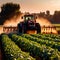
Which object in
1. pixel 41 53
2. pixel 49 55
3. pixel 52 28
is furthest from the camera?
pixel 52 28

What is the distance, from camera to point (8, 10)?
4345 inches

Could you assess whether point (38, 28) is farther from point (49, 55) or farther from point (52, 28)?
point (49, 55)

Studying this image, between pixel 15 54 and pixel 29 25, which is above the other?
pixel 29 25

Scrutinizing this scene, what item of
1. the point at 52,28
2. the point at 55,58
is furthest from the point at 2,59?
the point at 52,28

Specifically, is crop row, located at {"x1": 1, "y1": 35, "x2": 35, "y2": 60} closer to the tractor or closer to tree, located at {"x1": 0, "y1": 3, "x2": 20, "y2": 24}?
the tractor

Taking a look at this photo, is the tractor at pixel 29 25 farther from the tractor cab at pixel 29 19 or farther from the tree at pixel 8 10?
the tree at pixel 8 10

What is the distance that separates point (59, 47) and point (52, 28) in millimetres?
31585

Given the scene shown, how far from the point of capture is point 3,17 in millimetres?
102875

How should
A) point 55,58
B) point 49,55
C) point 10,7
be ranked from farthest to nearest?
point 10,7, point 49,55, point 55,58

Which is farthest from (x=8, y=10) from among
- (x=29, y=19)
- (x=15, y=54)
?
(x=15, y=54)

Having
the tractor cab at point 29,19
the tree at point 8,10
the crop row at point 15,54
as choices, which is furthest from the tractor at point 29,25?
the tree at point 8,10

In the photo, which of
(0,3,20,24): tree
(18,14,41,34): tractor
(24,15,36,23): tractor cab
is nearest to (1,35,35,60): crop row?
(18,14,41,34): tractor

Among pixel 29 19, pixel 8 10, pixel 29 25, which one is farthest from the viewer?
pixel 8 10

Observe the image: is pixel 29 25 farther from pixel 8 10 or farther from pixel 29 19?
pixel 8 10
